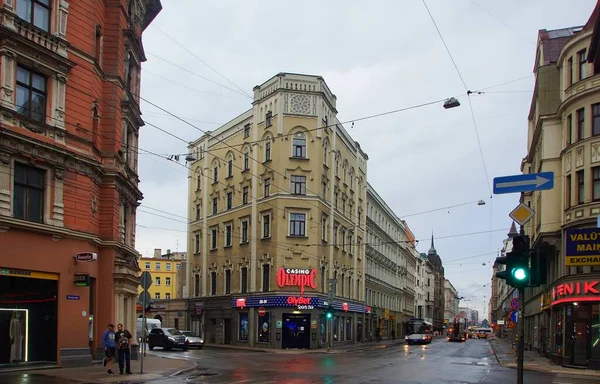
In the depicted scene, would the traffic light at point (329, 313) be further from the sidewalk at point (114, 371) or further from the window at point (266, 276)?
the sidewalk at point (114, 371)

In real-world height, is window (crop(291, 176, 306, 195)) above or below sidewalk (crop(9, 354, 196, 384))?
above

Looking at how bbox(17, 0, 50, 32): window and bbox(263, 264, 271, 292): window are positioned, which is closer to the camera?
bbox(17, 0, 50, 32): window

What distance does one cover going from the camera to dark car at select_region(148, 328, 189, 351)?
1610 inches

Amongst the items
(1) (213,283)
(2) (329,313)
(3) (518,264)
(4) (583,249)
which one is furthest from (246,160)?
(3) (518,264)

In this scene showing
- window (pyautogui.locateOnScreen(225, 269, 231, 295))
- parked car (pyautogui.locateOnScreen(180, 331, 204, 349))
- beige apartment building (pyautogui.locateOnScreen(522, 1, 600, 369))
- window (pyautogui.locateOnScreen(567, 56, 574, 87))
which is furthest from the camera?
window (pyautogui.locateOnScreen(225, 269, 231, 295))

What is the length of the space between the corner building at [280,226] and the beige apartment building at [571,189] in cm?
1608

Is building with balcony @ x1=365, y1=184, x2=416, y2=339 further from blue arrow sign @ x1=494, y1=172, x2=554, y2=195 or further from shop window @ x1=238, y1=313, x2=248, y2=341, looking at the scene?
blue arrow sign @ x1=494, y1=172, x2=554, y2=195

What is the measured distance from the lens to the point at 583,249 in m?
18.7

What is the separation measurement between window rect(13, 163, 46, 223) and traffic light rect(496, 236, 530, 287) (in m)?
15.9

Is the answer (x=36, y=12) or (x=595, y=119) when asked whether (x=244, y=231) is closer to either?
(x=595, y=119)

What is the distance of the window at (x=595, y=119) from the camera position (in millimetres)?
29859

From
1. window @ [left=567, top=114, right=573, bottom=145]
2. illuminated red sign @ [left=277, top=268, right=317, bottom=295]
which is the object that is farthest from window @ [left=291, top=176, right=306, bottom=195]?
window @ [left=567, top=114, right=573, bottom=145]

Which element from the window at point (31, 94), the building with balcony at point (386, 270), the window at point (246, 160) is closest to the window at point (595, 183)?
the window at point (31, 94)

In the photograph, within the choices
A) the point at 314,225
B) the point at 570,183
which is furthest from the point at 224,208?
the point at 570,183
